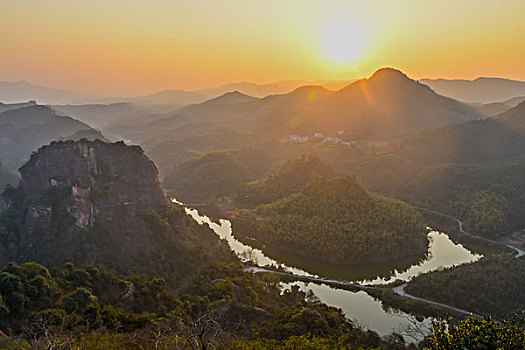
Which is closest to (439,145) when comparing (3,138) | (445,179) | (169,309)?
(445,179)

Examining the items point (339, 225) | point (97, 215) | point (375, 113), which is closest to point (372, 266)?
point (339, 225)

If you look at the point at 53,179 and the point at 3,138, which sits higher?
the point at 53,179

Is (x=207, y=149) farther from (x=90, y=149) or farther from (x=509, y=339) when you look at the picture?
(x=509, y=339)

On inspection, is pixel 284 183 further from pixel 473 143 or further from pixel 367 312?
pixel 473 143

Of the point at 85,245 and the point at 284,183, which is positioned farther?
the point at 284,183

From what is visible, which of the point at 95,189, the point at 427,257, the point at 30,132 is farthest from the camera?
the point at 30,132

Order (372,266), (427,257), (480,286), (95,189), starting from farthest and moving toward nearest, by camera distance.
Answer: (427,257) → (372,266) → (95,189) → (480,286)
